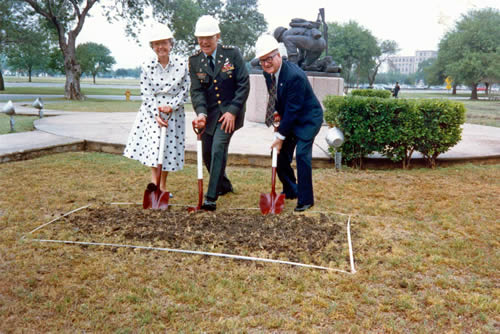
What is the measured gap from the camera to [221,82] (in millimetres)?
4398

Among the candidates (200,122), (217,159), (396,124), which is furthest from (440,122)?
(200,122)

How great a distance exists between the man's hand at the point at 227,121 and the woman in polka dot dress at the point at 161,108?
536 mm

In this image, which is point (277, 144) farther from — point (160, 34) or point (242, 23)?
point (242, 23)

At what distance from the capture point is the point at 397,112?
6.54 meters

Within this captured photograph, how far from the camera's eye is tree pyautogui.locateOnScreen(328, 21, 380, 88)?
55406 millimetres

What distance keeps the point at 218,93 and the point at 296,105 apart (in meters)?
0.80

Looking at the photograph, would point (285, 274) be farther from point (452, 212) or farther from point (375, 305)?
point (452, 212)

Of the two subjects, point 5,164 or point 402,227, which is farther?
point 5,164

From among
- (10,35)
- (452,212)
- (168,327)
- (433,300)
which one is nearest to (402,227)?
(452,212)

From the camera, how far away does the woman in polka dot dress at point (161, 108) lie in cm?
452

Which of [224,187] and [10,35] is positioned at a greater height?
[10,35]

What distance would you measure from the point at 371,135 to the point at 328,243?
333 centimetres

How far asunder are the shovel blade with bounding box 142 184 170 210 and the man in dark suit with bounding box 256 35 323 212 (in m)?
1.22

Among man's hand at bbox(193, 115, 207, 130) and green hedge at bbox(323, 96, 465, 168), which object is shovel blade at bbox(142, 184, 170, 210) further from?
green hedge at bbox(323, 96, 465, 168)
